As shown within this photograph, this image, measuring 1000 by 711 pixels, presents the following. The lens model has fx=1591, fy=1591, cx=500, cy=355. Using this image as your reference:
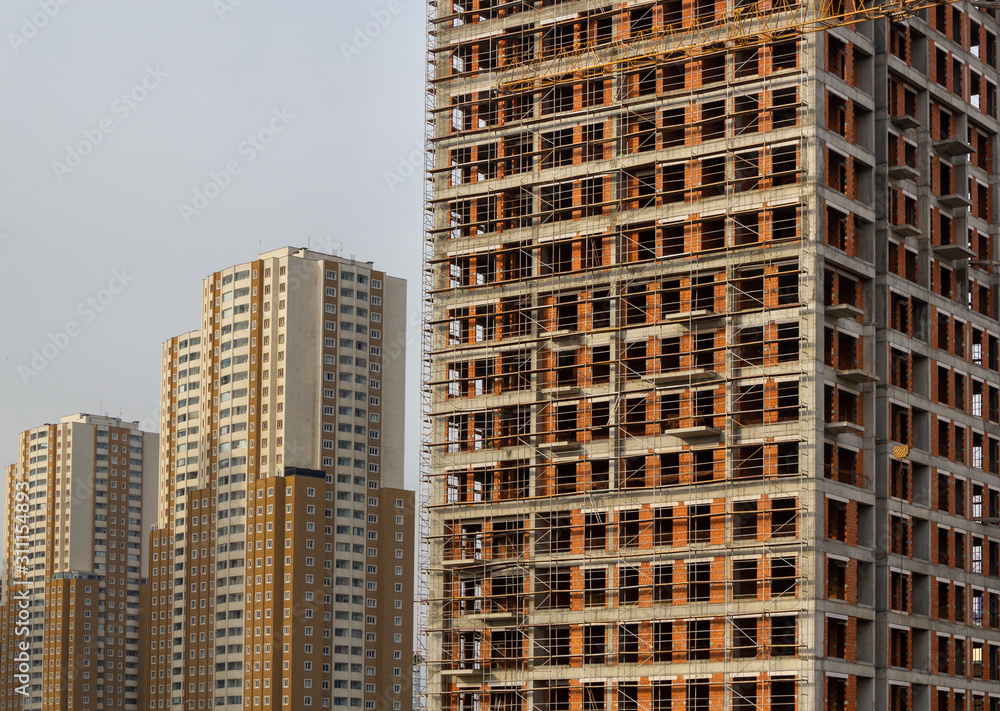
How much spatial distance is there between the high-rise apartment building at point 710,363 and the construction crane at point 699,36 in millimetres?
218

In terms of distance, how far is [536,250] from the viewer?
107188mm

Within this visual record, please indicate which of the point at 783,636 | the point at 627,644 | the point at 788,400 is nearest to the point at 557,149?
the point at 788,400

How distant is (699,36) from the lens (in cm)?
10344

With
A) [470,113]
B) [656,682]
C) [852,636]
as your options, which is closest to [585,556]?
[656,682]

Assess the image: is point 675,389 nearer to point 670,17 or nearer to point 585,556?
point 585,556

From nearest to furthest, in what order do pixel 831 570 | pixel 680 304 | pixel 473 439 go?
pixel 831 570 → pixel 680 304 → pixel 473 439

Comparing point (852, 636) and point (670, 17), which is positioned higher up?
point (670, 17)

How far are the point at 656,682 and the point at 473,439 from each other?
2183 cm

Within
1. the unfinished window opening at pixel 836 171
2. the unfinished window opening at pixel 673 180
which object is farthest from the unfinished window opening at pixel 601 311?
the unfinished window opening at pixel 836 171

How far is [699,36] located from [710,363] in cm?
2155

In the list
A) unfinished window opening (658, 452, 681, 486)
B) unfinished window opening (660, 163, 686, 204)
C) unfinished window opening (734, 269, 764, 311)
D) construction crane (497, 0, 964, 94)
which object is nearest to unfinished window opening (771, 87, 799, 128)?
construction crane (497, 0, 964, 94)

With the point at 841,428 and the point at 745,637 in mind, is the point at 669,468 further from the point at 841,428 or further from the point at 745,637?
the point at 745,637

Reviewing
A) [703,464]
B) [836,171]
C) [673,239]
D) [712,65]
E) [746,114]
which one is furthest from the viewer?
[712,65]

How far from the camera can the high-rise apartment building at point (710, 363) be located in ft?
312
